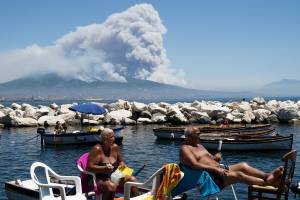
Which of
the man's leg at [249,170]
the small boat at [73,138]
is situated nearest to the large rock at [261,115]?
the small boat at [73,138]

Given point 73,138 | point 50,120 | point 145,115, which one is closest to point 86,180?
point 73,138

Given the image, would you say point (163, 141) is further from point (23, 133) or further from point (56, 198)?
point (56, 198)

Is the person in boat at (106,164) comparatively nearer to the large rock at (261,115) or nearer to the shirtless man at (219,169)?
the shirtless man at (219,169)

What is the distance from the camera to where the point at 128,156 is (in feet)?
103

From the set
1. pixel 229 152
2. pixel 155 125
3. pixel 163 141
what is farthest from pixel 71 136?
pixel 155 125

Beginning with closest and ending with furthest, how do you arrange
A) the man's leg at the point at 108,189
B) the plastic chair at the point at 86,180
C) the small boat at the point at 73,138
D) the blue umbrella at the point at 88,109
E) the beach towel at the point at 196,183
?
the beach towel at the point at 196,183 < the man's leg at the point at 108,189 < the plastic chair at the point at 86,180 < the small boat at the point at 73,138 < the blue umbrella at the point at 88,109

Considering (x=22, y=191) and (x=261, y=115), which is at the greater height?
(x=261, y=115)

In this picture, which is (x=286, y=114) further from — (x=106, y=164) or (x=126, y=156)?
(x=106, y=164)

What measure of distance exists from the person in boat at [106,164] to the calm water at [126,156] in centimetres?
654

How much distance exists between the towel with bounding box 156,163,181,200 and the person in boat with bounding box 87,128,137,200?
1.09m

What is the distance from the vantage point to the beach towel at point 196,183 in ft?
35.3

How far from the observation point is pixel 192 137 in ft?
37.6

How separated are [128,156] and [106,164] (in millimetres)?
20203

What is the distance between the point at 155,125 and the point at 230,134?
798 inches
